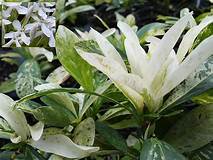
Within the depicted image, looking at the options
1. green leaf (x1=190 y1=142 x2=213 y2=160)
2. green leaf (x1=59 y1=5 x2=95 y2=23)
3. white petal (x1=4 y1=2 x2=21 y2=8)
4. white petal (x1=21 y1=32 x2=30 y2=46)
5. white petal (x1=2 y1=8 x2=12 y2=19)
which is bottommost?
green leaf (x1=59 y1=5 x2=95 y2=23)

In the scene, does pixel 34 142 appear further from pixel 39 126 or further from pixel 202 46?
pixel 202 46

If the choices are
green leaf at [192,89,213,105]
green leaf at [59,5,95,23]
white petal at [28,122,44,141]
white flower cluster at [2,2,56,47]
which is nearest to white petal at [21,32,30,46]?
white flower cluster at [2,2,56,47]

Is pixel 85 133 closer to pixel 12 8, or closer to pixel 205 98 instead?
pixel 205 98

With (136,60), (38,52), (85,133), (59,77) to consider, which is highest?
(136,60)

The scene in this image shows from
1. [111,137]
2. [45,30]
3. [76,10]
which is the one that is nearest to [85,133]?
[111,137]

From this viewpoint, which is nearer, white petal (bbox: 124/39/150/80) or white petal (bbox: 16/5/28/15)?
white petal (bbox: 124/39/150/80)

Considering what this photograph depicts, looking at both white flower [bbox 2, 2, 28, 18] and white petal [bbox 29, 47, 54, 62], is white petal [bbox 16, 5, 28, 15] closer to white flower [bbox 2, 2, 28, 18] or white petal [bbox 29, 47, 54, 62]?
white flower [bbox 2, 2, 28, 18]

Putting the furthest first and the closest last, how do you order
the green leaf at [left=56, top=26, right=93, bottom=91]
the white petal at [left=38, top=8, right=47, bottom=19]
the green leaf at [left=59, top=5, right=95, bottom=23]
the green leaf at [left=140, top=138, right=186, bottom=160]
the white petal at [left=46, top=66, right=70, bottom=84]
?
the green leaf at [left=59, top=5, right=95, bottom=23] → the white petal at [left=46, top=66, right=70, bottom=84] → the white petal at [left=38, top=8, right=47, bottom=19] → the green leaf at [left=56, top=26, right=93, bottom=91] → the green leaf at [left=140, top=138, right=186, bottom=160]
